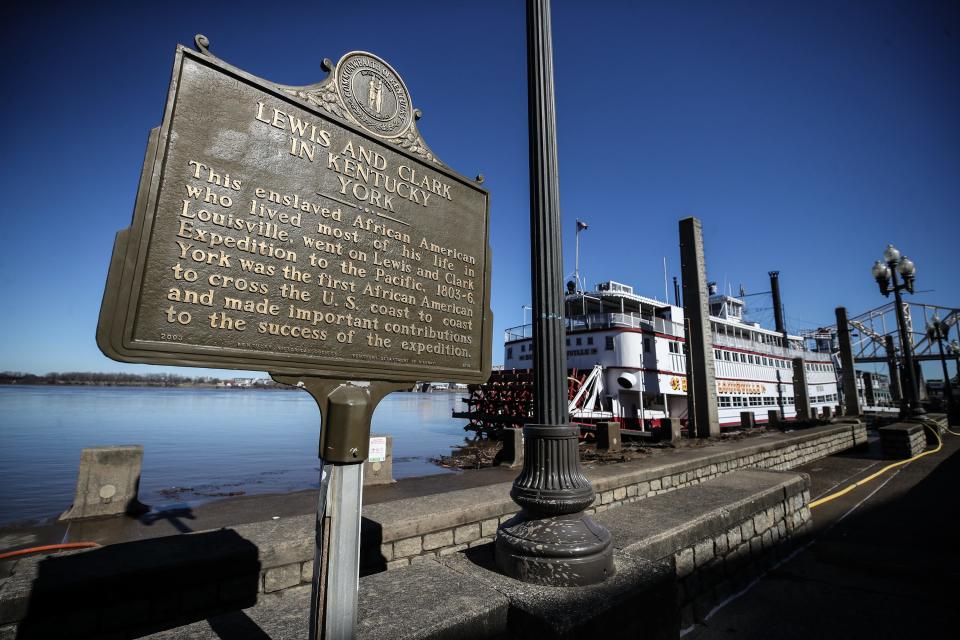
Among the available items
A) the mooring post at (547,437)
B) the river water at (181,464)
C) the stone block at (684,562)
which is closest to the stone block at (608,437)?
the river water at (181,464)

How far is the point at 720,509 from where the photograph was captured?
4590 mm

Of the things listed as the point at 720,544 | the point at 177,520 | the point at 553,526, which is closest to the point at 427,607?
the point at 553,526

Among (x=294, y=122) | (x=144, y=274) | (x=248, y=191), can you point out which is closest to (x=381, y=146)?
(x=294, y=122)

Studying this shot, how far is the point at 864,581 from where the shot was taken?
4770 mm

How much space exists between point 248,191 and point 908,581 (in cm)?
736

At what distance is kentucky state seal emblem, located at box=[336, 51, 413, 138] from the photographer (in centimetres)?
234

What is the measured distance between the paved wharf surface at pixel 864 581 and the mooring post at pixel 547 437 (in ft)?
7.20

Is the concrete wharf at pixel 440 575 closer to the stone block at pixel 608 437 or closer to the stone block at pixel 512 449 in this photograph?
the stone block at pixel 512 449

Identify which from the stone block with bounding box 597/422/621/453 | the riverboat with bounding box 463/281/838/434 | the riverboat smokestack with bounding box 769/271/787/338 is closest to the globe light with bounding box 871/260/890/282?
the riverboat with bounding box 463/281/838/434

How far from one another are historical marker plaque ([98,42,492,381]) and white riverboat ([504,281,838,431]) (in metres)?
18.5

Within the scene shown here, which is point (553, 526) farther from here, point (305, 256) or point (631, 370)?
point (631, 370)

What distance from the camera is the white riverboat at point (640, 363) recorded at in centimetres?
2235

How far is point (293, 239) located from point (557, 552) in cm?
244

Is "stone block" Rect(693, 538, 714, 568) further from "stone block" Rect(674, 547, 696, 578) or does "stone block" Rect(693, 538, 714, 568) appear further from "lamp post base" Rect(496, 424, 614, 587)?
"lamp post base" Rect(496, 424, 614, 587)
